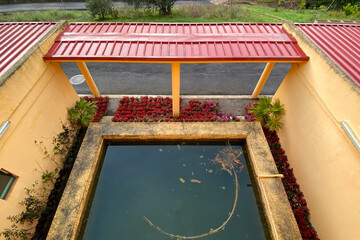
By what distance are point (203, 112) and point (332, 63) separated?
16.7 ft

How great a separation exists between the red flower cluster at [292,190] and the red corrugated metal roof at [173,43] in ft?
11.5

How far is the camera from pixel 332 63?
5.77 meters

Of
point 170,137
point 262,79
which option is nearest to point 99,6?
point 170,137

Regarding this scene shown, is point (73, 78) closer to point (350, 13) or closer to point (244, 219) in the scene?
point (244, 219)

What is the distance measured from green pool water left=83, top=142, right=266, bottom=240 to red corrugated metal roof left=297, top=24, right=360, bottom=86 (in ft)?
14.7

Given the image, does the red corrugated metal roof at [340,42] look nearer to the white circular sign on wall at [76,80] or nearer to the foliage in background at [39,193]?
the foliage in background at [39,193]

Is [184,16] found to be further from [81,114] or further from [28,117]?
Answer: [28,117]

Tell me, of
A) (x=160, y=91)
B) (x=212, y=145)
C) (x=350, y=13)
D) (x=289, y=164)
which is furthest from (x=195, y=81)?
(x=350, y=13)

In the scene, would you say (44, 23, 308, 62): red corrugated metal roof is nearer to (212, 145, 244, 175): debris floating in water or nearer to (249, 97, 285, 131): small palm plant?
(249, 97, 285, 131): small palm plant

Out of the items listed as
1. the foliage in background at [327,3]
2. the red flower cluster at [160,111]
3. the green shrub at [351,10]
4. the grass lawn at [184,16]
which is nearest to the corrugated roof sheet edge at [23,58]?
the red flower cluster at [160,111]

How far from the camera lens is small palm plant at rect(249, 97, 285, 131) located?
809cm

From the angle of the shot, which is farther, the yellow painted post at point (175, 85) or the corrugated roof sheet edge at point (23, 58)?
the yellow painted post at point (175, 85)

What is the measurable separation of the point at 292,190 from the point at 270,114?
3114 mm

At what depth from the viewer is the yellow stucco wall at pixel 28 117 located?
5211 mm
